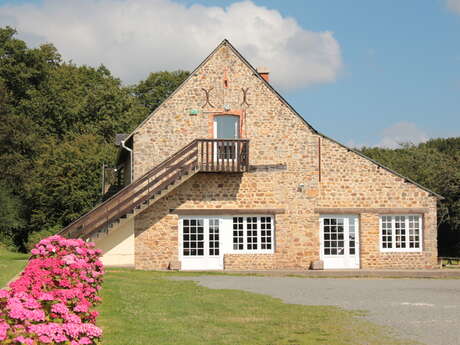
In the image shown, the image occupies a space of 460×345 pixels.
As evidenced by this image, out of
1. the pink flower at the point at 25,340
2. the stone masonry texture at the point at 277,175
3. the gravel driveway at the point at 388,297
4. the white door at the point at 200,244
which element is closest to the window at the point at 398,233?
the stone masonry texture at the point at 277,175

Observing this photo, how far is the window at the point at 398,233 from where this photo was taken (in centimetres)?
2497

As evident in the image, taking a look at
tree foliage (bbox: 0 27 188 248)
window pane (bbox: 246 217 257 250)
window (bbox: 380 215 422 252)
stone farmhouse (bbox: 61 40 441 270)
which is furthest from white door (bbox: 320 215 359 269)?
tree foliage (bbox: 0 27 188 248)

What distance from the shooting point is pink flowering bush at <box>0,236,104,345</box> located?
242 inches

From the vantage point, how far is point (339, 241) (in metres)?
24.9

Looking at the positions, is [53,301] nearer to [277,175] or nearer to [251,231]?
[251,231]

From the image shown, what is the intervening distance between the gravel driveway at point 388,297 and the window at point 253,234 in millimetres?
3103

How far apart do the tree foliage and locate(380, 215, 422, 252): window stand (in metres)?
18.2

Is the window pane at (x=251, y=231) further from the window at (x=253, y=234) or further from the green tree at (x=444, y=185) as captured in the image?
the green tree at (x=444, y=185)

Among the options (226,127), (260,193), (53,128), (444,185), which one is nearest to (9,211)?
(53,128)

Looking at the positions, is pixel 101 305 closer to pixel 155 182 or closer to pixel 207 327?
pixel 207 327

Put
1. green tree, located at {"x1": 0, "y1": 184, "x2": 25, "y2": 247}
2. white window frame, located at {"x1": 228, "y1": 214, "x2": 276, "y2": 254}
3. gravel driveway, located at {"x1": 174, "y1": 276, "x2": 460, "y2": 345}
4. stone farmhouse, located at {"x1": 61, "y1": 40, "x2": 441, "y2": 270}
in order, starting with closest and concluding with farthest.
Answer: gravel driveway, located at {"x1": 174, "y1": 276, "x2": 460, "y2": 345} → stone farmhouse, located at {"x1": 61, "y1": 40, "x2": 441, "y2": 270} → white window frame, located at {"x1": 228, "y1": 214, "x2": 276, "y2": 254} → green tree, located at {"x1": 0, "y1": 184, "x2": 25, "y2": 247}

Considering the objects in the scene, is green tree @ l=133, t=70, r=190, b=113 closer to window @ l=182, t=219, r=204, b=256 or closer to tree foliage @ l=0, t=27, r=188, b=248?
tree foliage @ l=0, t=27, r=188, b=248

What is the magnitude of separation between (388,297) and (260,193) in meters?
9.61

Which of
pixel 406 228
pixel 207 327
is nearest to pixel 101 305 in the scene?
pixel 207 327
